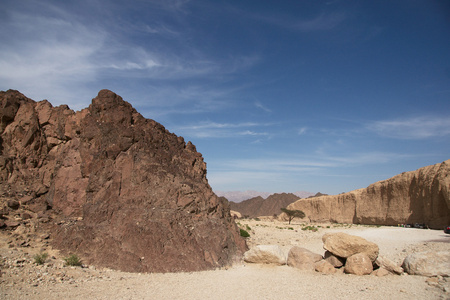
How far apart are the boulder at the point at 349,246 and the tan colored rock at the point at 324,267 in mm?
560

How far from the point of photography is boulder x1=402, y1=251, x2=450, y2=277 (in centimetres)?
1041

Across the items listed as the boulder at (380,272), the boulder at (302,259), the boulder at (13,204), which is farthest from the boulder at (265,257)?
the boulder at (13,204)

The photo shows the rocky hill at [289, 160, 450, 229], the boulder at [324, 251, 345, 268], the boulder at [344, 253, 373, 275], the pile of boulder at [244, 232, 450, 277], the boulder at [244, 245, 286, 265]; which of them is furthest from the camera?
the rocky hill at [289, 160, 450, 229]

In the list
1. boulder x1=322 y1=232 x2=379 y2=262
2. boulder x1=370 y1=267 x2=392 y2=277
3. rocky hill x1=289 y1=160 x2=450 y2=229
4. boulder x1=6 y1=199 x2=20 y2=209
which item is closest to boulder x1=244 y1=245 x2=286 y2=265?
boulder x1=322 y1=232 x2=379 y2=262

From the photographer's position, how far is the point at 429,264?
1073 centimetres

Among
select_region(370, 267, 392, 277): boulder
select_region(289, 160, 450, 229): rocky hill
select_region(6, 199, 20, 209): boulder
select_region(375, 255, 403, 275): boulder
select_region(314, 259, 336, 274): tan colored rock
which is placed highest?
select_region(289, 160, 450, 229): rocky hill

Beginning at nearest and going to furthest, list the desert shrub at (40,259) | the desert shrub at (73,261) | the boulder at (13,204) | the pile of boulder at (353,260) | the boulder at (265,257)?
1. the desert shrub at (40,259)
2. the desert shrub at (73,261)
3. the pile of boulder at (353,260)
4. the boulder at (13,204)
5. the boulder at (265,257)

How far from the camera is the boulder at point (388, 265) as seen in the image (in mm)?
11047

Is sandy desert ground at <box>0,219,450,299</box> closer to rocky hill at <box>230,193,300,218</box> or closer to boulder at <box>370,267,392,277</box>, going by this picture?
boulder at <box>370,267,392,277</box>

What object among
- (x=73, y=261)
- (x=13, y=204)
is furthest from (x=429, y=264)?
(x=13, y=204)

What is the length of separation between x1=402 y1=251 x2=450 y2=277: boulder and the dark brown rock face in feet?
24.0

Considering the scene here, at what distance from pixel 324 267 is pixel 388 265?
2411 mm

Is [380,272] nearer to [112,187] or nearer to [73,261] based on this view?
[73,261]

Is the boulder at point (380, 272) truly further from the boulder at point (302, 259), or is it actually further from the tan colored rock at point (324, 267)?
the boulder at point (302, 259)
